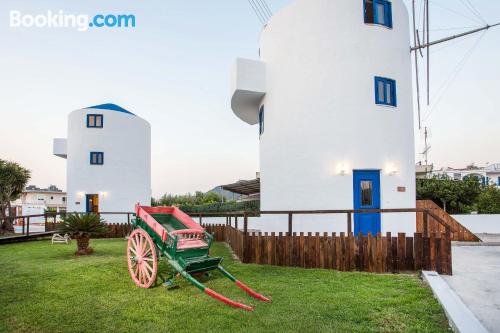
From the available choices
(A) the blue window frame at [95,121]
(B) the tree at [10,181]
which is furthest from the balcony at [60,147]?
(A) the blue window frame at [95,121]

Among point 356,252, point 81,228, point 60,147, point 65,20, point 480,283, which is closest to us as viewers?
point 480,283

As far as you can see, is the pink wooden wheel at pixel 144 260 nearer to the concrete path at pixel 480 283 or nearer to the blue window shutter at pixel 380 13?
the concrete path at pixel 480 283

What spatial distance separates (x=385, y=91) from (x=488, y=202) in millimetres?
16990

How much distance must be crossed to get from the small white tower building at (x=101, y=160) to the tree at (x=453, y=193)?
22.2m

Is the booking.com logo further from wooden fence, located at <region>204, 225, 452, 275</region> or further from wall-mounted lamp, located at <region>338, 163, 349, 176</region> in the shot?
wooden fence, located at <region>204, 225, 452, 275</region>

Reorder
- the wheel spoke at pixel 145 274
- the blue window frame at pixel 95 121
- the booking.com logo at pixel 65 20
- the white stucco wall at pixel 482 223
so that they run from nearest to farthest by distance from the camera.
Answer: the wheel spoke at pixel 145 274, the booking.com logo at pixel 65 20, the white stucco wall at pixel 482 223, the blue window frame at pixel 95 121

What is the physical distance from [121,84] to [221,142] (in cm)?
1423

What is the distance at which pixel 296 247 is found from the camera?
798cm

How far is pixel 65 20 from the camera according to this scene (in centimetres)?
1355

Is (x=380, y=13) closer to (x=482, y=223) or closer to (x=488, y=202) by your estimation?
(x=482, y=223)

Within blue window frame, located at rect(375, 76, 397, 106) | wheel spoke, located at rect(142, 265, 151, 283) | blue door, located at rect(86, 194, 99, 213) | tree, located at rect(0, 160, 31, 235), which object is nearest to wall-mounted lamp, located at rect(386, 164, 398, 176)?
blue window frame, located at rect(375, 76, 397, 106)

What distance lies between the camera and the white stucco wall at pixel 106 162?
2308 cm

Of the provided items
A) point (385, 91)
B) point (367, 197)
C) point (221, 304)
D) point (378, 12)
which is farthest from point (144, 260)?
point (378, 12)

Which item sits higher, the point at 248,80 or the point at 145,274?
the point at 248,80
